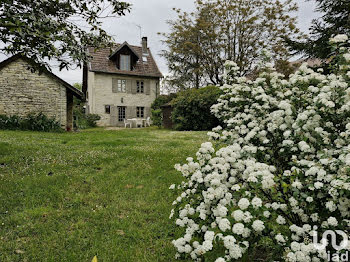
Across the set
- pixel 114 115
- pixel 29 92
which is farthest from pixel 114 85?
pixel 29 92

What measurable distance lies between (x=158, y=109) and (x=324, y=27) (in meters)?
17.0

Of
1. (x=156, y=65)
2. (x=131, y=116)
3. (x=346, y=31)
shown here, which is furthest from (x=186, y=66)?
(x=346, y=31)

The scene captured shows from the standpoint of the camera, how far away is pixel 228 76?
14.0 ft

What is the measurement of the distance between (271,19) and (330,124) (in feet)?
76.5

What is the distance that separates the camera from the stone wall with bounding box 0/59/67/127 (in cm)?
1553

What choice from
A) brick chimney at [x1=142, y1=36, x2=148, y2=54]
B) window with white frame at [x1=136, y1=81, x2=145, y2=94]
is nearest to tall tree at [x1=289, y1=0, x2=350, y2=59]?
window with white frame at [x1=136, y1=81, x2=145, y2=94]

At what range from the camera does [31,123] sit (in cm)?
1573

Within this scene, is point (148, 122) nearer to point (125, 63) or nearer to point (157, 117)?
point (157, 117)

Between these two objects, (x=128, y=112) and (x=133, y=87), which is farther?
(x=133, y=87)

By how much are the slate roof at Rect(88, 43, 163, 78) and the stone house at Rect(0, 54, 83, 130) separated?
811 cm

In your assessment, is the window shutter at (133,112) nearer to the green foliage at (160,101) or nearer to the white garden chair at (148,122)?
the white garden chair at (148,122)

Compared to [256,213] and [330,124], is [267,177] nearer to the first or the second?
[256,213]

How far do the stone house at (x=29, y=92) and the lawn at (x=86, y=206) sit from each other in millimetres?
10431

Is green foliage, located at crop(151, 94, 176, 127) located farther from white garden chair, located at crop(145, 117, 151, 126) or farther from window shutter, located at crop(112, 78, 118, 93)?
window shutter, located at crop(112, 78, 118, 93)
